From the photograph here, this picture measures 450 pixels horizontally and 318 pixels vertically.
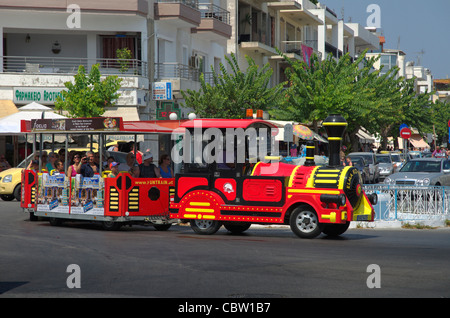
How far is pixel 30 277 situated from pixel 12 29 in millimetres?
27865

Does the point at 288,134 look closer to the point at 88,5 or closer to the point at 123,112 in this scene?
the point at 123,112

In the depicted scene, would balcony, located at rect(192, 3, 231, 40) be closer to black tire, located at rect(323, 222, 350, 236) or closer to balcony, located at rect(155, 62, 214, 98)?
balcony, located at rect(155, 62, 214, 98)

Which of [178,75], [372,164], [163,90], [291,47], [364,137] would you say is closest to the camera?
[163,90]

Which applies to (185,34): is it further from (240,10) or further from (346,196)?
(346,196)

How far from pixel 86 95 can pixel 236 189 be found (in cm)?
1792

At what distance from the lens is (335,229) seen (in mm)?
16219

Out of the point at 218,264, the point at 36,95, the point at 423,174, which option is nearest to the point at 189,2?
the point at 36,95

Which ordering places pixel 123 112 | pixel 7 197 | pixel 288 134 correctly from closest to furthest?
pixel 288 134 < pixel 7 197 < pixel 123 112

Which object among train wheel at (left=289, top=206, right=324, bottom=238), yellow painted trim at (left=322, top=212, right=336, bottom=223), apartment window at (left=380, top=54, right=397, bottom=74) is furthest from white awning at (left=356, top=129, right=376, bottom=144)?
yellow painted trim at (left=322, top=212, right=336, bottom=223)

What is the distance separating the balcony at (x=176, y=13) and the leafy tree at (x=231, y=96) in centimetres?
277

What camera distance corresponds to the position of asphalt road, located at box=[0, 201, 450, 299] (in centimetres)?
929

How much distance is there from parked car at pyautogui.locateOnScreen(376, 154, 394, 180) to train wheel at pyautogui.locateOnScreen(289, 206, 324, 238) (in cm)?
2811

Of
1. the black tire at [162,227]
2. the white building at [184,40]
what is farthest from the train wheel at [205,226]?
the white building at [184,40]
